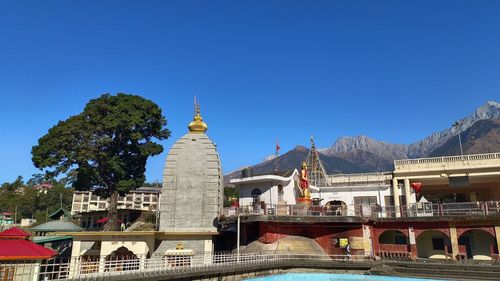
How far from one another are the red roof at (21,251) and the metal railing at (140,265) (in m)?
0.51

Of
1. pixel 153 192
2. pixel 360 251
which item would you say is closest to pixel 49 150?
pixel 360 251

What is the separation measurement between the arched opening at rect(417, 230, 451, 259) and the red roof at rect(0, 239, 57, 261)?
27594mm

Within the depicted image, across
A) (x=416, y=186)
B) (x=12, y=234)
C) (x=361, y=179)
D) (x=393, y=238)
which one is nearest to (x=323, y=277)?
(x=393, y=238)

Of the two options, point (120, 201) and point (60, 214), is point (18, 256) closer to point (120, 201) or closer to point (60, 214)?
point (60, 214)

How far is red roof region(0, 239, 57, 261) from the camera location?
13227 millimetres

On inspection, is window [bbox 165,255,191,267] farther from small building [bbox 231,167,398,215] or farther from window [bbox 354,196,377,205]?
window [bbox 354,196,377,205]

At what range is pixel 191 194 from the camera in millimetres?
28375

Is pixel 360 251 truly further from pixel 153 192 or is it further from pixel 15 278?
pixel 153 192

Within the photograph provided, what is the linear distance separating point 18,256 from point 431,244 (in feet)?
97.0

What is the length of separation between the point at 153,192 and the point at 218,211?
75609mm

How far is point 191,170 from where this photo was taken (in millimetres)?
28969

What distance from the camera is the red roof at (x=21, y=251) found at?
13227 mm


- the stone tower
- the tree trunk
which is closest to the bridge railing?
the stone tower

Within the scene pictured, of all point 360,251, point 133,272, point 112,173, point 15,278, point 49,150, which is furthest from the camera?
point 112,173
